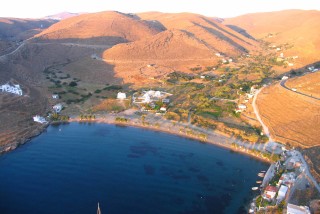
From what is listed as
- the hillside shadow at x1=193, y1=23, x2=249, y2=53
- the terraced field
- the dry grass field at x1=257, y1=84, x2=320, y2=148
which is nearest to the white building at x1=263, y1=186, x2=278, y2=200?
the dry grass field at x1=257, y1=84, x2=320, y2=148

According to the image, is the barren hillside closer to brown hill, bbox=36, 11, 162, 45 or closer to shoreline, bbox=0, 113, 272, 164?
shoreline, bbox=0, 113, 272, 164

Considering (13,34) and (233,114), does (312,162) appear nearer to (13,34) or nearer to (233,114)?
(233,114)

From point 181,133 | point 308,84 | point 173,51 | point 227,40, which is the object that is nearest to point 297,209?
point 181,133

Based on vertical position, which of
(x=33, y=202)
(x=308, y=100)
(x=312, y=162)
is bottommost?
(x=33, y=202)

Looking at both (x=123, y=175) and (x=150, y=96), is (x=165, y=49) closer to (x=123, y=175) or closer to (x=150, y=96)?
(x=150, y=96)

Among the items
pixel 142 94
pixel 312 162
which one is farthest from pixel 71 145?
pixel 312 162

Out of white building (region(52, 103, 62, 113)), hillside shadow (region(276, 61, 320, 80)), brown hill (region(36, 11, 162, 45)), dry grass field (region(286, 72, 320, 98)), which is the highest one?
brown hill (region(36, 11, 162, 45))
